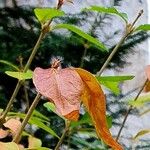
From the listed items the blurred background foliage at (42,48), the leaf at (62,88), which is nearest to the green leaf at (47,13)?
the leaf at (62,88)

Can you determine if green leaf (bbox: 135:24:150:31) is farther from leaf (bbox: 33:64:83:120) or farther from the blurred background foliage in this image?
the blurred background foliage

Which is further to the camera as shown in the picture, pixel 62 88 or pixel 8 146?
pixel 8 146

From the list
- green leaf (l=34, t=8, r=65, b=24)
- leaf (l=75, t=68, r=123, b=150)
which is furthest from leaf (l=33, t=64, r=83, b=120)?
green leaf (l=34, t=8, r=65, b=24)

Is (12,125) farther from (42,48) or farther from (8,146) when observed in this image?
(42,48)

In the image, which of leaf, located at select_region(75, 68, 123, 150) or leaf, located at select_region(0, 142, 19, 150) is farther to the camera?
leaf, located at select_region(0, 142, 19, 150)

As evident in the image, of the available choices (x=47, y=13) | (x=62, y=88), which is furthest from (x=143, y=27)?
(x=62, y=88)

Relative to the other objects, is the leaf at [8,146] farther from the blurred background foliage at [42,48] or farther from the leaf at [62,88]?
the blurred background foliage at [42,48]
